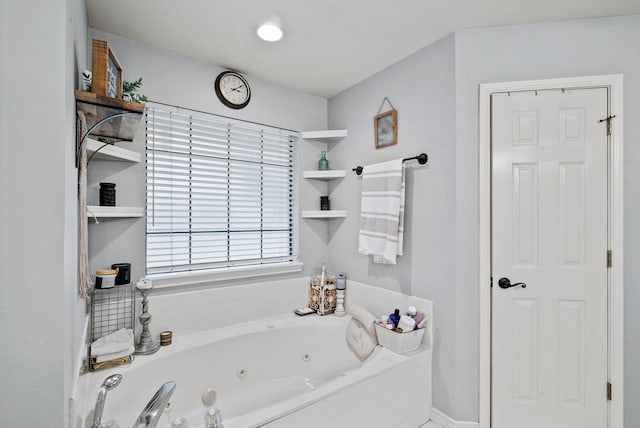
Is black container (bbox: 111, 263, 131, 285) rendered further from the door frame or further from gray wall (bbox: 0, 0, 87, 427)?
the door frame

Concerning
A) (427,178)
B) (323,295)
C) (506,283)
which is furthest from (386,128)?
(323,295)

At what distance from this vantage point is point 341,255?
8.79 feet

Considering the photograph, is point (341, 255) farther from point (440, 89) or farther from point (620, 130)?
point (620, 130)

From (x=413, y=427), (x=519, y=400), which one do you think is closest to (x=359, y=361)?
(x=413, y=427)

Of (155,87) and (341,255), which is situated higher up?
(155,87)

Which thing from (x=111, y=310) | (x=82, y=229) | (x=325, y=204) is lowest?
(x=111, y=310)

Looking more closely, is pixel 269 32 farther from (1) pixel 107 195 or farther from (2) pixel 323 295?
(2) pixel 323 295

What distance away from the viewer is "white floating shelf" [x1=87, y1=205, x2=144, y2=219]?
1.55 meters

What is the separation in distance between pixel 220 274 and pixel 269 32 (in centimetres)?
163

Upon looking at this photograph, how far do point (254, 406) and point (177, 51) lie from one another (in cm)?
243

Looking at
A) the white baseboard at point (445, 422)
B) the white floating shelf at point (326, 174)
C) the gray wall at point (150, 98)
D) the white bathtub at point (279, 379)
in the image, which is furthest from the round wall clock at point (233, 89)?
the white baseboard at point (445, 422)

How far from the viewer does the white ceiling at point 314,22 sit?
5.26ft

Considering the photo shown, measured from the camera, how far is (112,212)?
5.36 feet

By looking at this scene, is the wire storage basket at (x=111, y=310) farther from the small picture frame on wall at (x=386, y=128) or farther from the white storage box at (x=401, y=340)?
the small picture frame on wall at (x=386, y=128)
